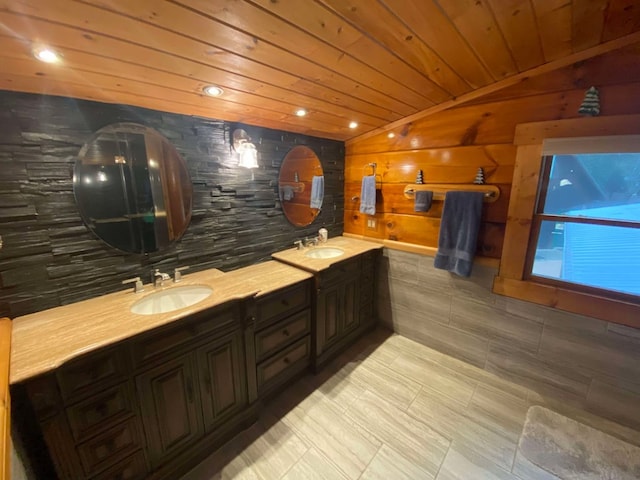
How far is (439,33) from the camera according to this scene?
1113 millimetres

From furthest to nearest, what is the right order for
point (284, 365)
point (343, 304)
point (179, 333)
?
point (343, 304) → point (284, 365) → point (179, 333)

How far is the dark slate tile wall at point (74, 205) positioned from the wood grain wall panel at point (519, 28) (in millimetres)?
1533

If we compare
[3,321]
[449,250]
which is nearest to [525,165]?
[449,250]

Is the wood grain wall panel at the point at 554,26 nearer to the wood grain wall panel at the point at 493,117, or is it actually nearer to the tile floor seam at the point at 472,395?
the wood grain wall panel at the point at 493,117

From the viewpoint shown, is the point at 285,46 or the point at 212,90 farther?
the point at 212,90

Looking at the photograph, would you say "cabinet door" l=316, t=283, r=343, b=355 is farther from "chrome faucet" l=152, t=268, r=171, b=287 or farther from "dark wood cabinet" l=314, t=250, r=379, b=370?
"chrome faucet" l=152, t=268, r=171, b=287

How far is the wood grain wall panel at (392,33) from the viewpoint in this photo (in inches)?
35.1

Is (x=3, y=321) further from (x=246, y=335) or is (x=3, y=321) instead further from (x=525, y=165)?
(x=525, y=165)

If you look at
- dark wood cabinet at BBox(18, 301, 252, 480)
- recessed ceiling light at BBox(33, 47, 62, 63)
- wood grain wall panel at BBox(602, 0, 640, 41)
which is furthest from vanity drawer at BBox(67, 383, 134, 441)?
wood grain wall panel at BBox(602, 0, 640, 41)

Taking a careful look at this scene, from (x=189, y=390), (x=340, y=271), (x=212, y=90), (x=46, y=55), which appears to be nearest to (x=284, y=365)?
(x=189, y=390)

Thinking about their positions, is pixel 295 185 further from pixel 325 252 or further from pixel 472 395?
pixel 472 395

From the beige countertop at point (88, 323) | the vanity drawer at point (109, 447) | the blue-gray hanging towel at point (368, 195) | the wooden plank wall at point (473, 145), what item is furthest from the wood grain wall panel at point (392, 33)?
the vanity drawer at point (109, 447)

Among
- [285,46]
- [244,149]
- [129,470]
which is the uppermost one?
[285,46]

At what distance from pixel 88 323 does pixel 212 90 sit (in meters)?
1.24
